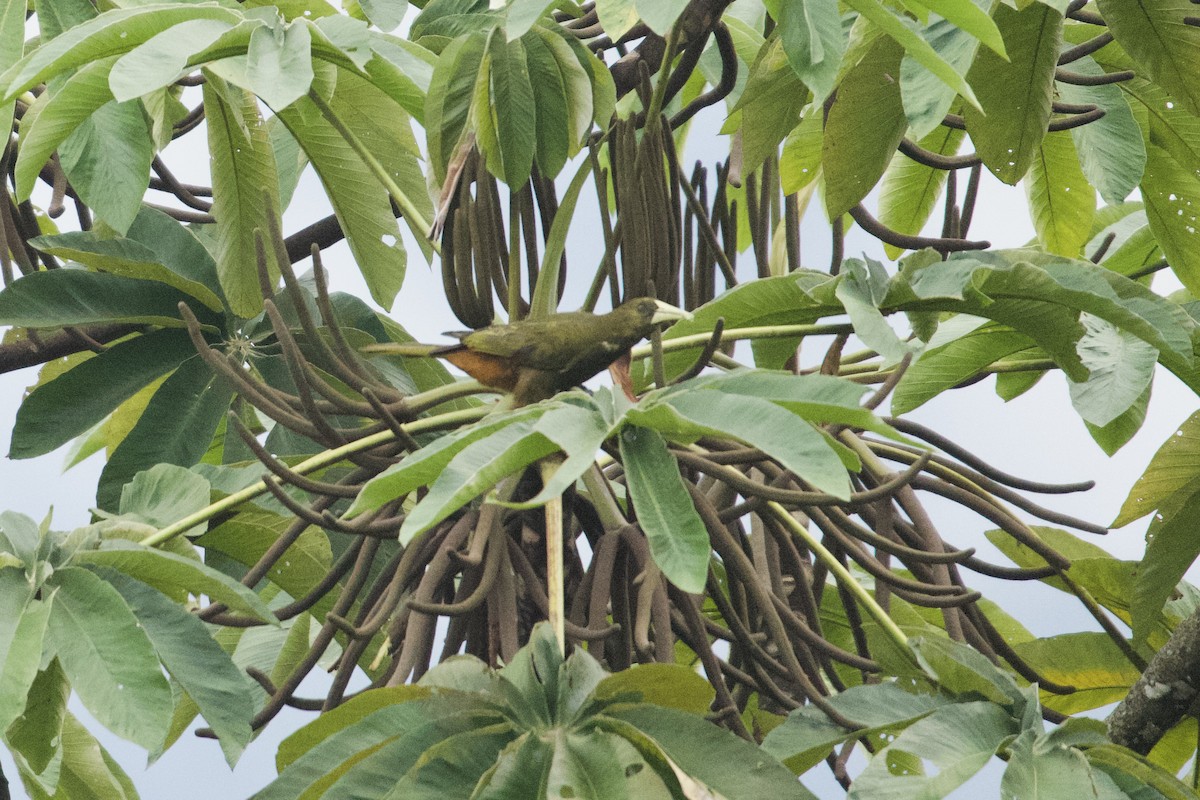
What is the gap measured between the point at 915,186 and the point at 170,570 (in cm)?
135

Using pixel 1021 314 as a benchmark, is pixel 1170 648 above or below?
below

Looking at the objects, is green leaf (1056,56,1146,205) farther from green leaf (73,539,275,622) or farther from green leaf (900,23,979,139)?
green leaf (73,539,275,622)

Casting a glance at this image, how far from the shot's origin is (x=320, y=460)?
55.6 inches

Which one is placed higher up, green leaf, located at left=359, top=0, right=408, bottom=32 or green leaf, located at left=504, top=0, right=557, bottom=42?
green leaf, located at left=359, top=0, right=408, bottom=32

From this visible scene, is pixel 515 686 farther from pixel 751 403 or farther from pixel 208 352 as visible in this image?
pixel 208 352

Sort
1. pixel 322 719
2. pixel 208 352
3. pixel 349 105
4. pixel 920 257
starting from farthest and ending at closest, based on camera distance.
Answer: pixel 349 105
pixel 920 257
pixel 208 352
pixel 322 719

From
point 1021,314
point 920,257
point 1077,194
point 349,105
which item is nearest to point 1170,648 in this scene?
point 1021,314

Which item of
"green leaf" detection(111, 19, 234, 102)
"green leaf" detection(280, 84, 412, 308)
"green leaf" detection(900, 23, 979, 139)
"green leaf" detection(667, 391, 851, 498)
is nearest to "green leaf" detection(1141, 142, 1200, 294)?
"green leaf" detection(900, 23, 979, 139)

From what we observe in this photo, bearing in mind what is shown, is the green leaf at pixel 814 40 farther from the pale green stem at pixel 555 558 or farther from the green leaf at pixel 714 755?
the green leaf at pixel 714 755

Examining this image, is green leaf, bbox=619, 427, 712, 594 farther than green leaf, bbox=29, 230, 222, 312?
No

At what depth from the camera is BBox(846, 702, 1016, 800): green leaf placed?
1194mm

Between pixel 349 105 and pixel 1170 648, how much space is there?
120cm

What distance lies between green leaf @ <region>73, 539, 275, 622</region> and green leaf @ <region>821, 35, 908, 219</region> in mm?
840

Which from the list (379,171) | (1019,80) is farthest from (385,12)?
(1019,80)
